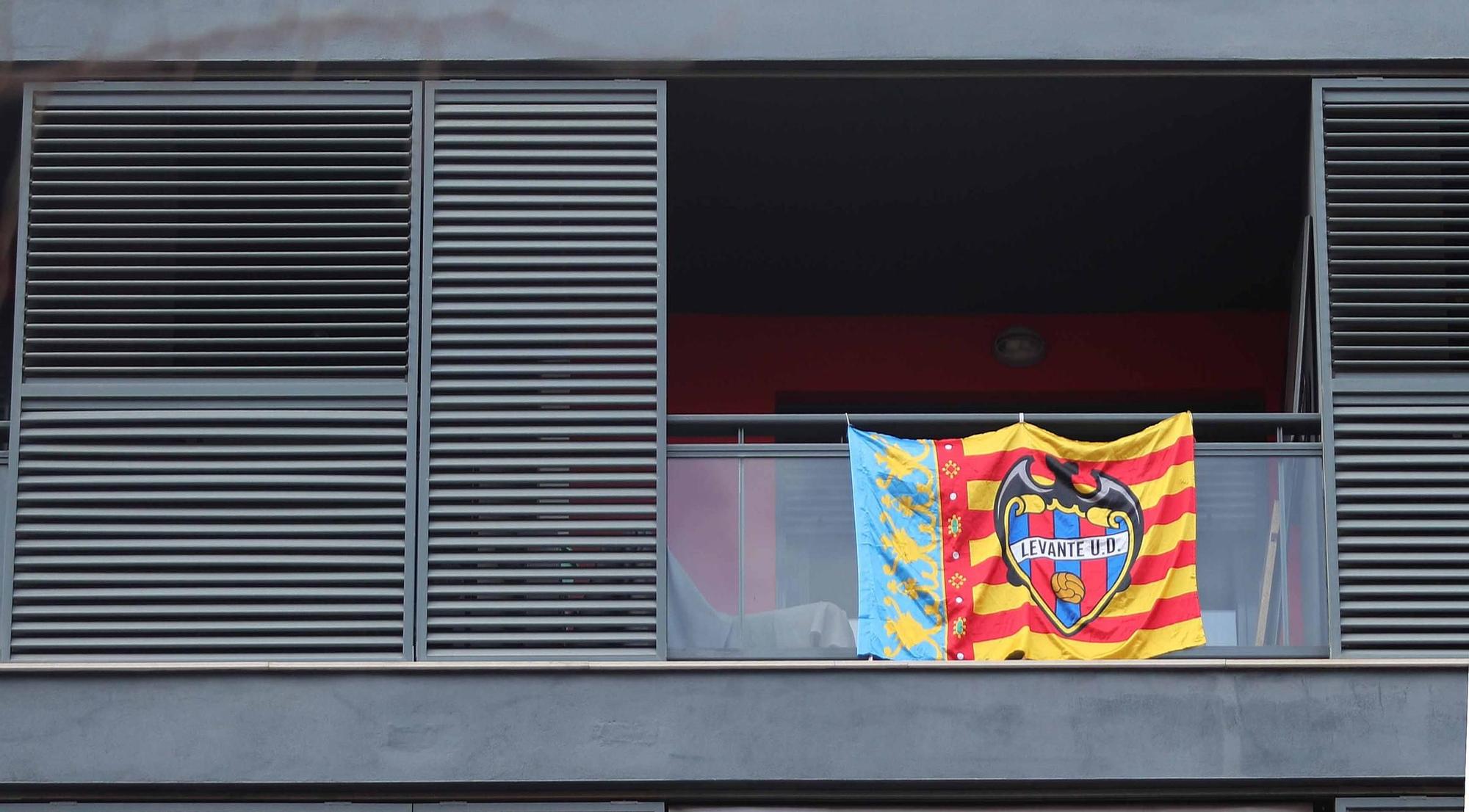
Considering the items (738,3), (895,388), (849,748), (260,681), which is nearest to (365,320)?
(260,681)

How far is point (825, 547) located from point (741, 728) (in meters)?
0.93

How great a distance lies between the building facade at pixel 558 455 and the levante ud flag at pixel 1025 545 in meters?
0.16

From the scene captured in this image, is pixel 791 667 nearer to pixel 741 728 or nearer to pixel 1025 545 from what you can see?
pixel 741 728

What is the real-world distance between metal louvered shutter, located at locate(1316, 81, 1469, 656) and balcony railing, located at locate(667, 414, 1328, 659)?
208 mm

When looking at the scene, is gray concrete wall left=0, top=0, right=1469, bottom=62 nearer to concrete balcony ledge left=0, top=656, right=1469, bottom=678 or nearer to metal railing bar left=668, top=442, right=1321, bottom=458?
metal railing bar left=668, top=442, right=1321, bottom=458

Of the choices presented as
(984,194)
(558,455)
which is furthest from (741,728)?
(984,194)

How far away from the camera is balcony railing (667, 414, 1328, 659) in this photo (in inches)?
329

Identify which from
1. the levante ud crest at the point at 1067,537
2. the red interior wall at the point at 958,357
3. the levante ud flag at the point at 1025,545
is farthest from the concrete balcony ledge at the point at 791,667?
the red interior wall at the point at 958,357

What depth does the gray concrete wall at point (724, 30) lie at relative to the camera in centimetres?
867

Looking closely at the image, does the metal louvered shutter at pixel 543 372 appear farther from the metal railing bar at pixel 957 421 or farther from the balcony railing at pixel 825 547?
the metal railing bar at pixel 957 421

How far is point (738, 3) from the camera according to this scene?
874cm

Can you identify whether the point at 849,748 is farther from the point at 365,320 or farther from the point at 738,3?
the point at 738,3

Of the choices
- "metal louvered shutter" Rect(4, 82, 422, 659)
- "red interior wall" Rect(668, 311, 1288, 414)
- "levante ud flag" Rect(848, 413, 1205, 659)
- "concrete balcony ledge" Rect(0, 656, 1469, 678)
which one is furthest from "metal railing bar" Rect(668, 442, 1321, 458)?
"red interior wall" Rect(668, 311, 1288, 414)

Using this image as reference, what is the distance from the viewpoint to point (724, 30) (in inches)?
344
